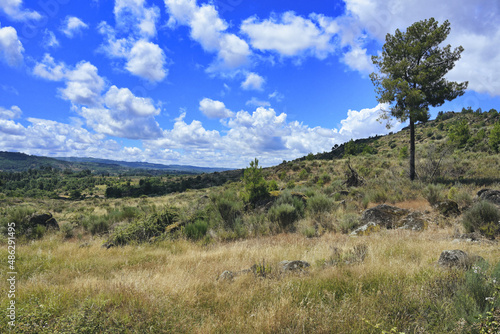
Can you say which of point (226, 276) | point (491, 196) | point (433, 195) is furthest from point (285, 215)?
point (491, 196)

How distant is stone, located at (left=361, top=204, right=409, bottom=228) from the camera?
363 inches

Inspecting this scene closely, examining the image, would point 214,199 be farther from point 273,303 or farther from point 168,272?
point 273,303

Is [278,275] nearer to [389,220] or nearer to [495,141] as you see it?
[389,220]

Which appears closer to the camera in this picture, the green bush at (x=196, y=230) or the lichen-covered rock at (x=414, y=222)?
the lichen-covered rock at (x=414, y=222)

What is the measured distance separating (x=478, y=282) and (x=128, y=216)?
15.5 m

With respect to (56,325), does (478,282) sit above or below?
above

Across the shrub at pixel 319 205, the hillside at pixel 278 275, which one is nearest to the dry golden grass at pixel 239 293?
the hillside at pixel 278 275

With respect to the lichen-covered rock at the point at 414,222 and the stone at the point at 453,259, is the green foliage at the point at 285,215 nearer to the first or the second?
the lichen-covered rock at the point at 414,222

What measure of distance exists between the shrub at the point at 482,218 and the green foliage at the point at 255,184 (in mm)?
8859

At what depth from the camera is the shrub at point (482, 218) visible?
7.39 m

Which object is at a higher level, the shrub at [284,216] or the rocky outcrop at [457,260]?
the rocky outcrop at [457,260]

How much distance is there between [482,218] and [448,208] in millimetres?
1894

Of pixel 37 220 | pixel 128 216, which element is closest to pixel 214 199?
pixel 128 216

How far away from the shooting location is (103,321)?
2854 mm
